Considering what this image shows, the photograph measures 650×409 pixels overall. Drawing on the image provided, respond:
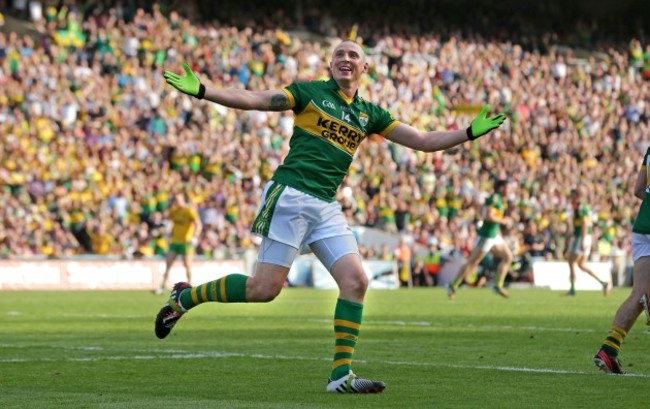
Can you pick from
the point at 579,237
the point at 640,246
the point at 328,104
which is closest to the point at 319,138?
the point at 328,104

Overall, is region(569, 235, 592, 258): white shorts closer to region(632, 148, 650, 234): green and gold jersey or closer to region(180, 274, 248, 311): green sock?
region(632, 148, 650, 234): green and gold jersey

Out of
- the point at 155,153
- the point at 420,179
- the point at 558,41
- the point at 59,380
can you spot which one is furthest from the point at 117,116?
the point at 59,380

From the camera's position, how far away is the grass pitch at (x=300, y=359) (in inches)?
334

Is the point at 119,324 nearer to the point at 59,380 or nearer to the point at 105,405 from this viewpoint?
the point at 59,380

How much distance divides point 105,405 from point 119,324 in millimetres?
9034

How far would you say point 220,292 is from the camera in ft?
31.3

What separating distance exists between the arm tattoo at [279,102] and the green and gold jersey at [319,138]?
10 cm

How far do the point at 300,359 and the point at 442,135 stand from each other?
2816 mm

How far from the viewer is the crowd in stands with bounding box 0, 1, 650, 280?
3247cm

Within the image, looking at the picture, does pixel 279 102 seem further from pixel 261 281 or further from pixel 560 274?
pixel 560 274

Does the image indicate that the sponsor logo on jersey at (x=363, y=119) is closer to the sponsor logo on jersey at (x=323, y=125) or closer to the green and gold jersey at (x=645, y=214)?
the sponsor logo on jersey at (x=323, y=125)

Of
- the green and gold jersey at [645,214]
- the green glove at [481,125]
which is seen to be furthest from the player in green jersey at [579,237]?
the green glove at [481,125]

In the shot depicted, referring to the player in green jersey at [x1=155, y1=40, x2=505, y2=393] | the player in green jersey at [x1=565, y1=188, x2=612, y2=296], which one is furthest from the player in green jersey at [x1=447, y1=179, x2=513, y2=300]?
the player in green jersey at [x1=155, y1=40, x2=505, y2=393]

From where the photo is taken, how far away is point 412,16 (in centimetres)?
4803
